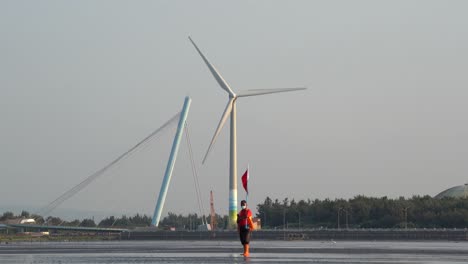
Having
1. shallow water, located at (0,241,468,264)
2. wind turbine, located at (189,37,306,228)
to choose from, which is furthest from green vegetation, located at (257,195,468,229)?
shallow water, located at (0,241,468,264)

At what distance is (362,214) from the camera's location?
166 meters

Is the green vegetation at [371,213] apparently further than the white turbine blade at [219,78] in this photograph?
Yes

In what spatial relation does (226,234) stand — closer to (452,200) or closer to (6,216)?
(452,200)

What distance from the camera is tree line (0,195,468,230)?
15150 cm

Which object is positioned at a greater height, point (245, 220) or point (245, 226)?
point (245, 220)

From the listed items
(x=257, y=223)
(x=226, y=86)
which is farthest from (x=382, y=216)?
(x=226, y=86)

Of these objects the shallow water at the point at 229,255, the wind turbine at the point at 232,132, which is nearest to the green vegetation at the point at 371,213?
the wind turbine at the point at 232,132

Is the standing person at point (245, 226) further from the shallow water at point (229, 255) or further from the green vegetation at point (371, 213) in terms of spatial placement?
the green vegetation at point (371, 213)

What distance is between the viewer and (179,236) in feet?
309

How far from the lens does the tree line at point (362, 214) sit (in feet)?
497

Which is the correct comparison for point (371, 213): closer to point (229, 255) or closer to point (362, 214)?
point (362, 214)

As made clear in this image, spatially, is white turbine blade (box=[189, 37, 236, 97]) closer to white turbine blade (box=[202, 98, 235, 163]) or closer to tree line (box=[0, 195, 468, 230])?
white turbine blade (box=[202, 98, 235, 163])

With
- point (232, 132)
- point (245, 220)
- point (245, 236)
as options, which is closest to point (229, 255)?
point (245, 236)

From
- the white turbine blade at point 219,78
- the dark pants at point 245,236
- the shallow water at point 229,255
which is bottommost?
the shallow water at point 229,255
